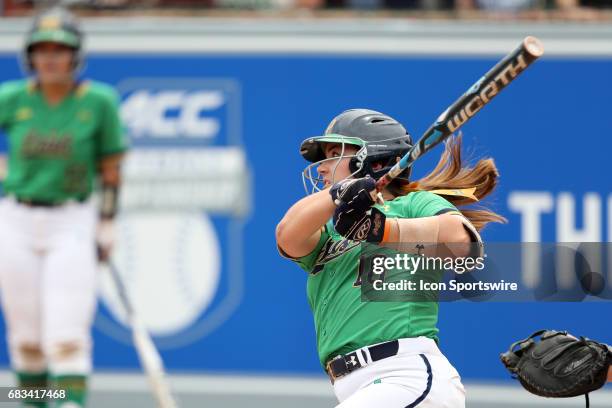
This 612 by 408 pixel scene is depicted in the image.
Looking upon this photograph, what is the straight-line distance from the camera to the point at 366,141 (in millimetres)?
4234

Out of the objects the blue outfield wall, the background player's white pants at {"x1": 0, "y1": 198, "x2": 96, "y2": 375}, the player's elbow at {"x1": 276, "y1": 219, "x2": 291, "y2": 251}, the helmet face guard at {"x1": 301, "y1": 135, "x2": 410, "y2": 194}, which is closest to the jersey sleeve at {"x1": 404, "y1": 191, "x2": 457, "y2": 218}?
the helmet face guard at {"x1": 301, "y1": 135, "x2": 410, "y2": 194}

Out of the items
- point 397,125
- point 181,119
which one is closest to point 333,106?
point 181,119

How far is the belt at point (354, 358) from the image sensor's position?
13.3ft

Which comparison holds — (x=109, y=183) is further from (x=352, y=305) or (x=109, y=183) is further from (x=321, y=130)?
(x=352, y=305)

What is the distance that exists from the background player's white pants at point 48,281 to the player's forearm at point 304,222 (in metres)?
2.62

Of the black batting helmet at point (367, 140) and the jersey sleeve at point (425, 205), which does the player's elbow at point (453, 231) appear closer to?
the jersey sleeve at point (425, 205)

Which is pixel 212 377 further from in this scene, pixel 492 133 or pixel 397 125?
pixel 397 125

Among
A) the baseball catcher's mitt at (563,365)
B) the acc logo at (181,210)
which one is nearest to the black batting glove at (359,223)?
the baseball catcher's mitt at (563,365)

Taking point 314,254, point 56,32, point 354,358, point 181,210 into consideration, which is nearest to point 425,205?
point 314,254

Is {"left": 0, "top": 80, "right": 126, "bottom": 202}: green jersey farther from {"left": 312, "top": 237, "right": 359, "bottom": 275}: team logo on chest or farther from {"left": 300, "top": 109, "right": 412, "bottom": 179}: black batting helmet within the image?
{"left": 312, "top": 237, "right": 359, "bottom": 275}: team logo on chest

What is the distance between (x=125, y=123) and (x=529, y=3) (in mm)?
2951

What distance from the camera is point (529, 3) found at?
893cm

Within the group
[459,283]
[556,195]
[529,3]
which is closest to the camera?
[459,283]

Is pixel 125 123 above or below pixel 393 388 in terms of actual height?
above
